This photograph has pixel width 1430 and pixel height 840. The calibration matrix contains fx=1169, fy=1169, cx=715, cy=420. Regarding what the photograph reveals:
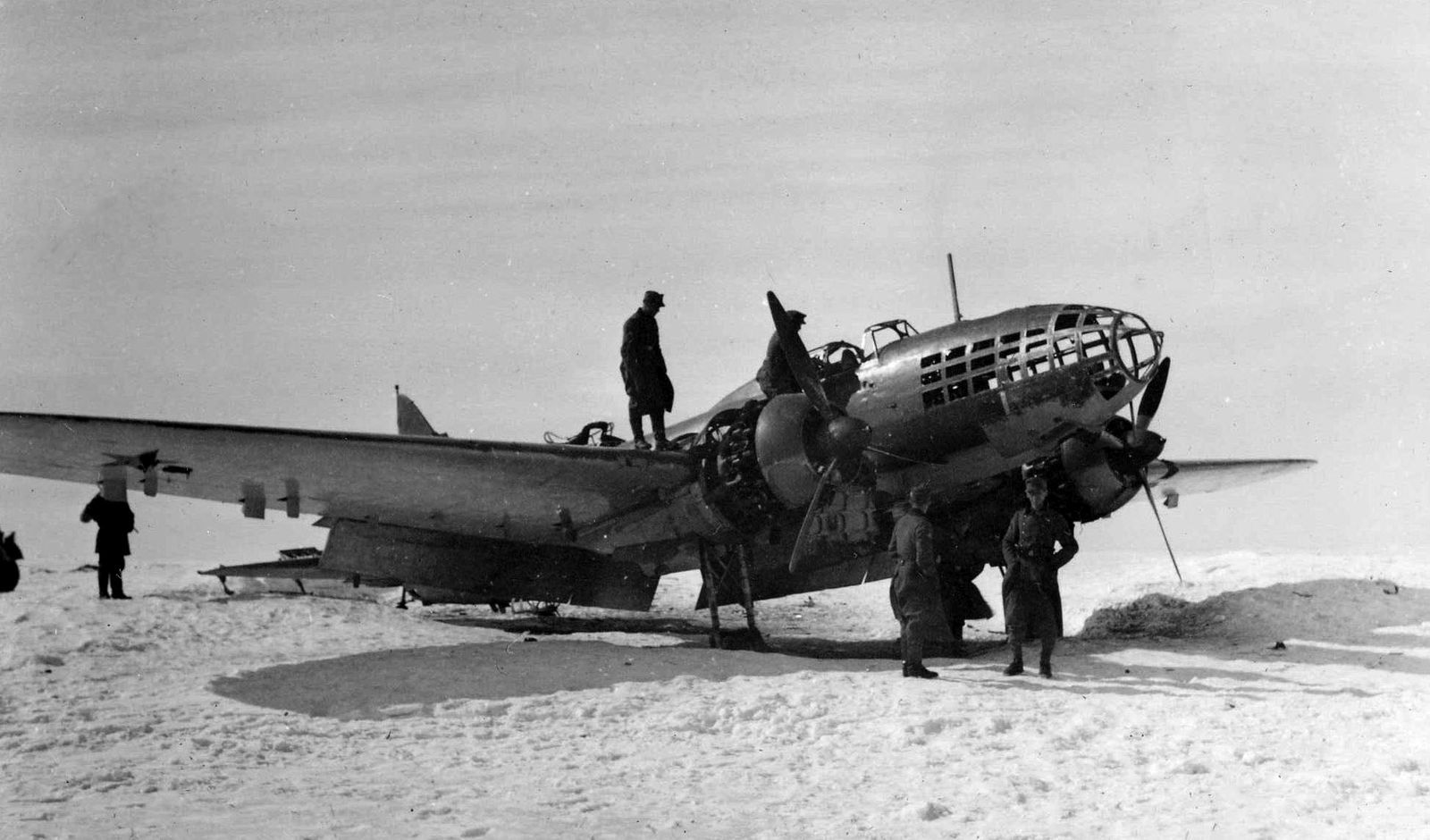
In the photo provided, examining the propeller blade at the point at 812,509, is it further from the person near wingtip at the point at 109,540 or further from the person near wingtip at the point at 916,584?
the person near wingtip at the point at 109,540

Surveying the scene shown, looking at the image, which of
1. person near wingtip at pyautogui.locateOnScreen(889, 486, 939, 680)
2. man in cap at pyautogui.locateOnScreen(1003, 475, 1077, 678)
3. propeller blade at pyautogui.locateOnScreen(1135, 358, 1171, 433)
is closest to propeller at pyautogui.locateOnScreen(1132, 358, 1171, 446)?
propeller blade at pyautogui.locateOnScreen(1135, 358, 1171, 433)

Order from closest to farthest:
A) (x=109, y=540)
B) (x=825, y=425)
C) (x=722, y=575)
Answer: (x=825, y=425) → (x=722, y=575) → (x=109, y=540)

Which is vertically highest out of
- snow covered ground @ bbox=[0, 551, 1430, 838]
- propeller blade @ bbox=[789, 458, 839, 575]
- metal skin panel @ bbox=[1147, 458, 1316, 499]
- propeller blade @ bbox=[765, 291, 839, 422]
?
propeller blade @ bbox=[765, 291, 839, 422]

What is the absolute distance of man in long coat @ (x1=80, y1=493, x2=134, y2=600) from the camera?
15.8 metres

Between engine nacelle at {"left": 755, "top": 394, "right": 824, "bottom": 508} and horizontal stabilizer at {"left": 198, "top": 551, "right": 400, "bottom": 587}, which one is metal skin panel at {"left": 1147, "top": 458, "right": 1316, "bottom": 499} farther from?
horizontal stabilizer at {"left": 198, "top": 551, "right": 400, "bottom": 587}

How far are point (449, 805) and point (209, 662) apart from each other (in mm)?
6504

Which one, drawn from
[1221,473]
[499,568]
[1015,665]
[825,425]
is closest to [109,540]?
[499,568]

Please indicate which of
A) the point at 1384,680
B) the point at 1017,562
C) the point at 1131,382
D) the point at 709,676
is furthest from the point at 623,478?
the point at 1384,680

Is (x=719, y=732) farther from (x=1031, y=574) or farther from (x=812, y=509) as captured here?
(x=812, y=509)

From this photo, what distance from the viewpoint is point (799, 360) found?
11.8 meters

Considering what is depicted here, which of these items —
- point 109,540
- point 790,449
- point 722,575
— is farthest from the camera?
point 109,540

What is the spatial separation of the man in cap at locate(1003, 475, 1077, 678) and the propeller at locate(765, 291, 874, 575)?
167 cm

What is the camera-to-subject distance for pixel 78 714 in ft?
28.0

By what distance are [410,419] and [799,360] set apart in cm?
939
